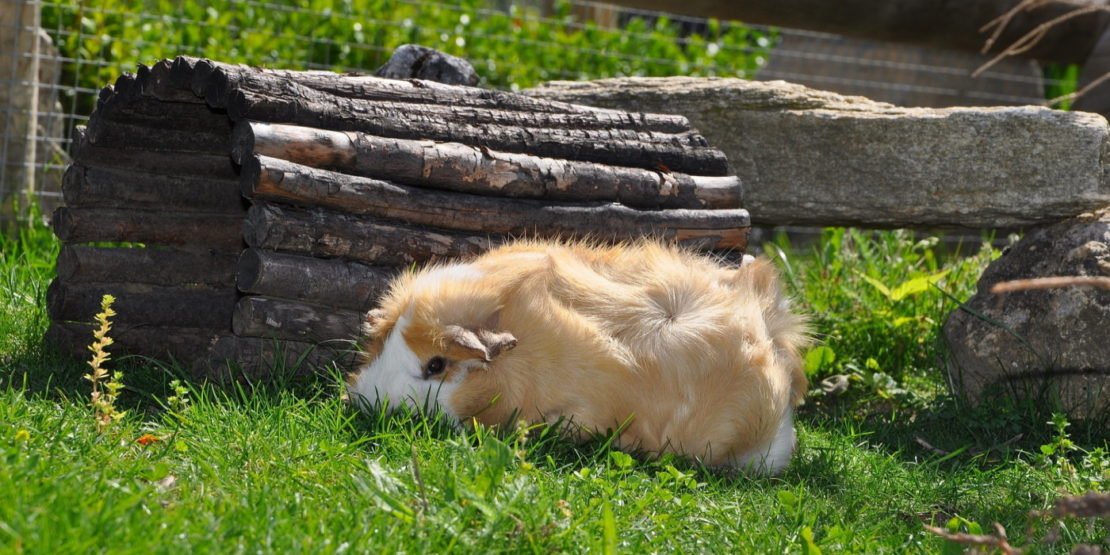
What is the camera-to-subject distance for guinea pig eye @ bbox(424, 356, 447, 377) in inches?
101

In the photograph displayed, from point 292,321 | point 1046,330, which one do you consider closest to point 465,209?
point 292,321

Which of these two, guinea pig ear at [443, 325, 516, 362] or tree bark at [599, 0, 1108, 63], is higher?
tree bark at [599, 0, 1108, 63]

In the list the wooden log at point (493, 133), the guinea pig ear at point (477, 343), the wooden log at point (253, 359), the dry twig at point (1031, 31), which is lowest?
the wooden log at point (253, 359)

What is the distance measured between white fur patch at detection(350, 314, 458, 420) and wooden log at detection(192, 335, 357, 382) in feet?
0.81

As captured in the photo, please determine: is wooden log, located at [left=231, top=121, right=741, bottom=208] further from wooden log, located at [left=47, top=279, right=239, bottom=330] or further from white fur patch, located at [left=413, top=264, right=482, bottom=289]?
wooden log, located at [left=47, top=279, right=239, bottom=330]

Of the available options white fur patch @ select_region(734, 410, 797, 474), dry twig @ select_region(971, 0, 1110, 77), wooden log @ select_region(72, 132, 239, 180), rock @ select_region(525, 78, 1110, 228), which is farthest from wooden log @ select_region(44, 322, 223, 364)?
dry twig @ select_region(971, 0, 1110, 77)

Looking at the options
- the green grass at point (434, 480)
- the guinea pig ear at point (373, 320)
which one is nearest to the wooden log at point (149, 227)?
the green grass at point (434, 480)

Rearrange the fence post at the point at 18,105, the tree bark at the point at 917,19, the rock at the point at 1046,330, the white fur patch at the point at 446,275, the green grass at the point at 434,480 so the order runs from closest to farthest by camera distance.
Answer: the green grass at the point at 434,480 < the white fur patch at the point at 446,275 < the rock at the point at 1046,330 < the fence post at the point at 18,105 < the tree bark at the point at 917,19

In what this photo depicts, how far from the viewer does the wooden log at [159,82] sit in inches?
113

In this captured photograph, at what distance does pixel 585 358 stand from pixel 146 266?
57.7 inches

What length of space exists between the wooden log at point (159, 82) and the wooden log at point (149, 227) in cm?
40

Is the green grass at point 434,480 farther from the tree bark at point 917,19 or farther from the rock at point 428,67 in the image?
the tree bark at point 917,19

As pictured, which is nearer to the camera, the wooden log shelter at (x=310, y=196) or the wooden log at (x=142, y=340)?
the wooden log shelter at (x=310, y=196)

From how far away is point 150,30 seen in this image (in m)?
5.48
